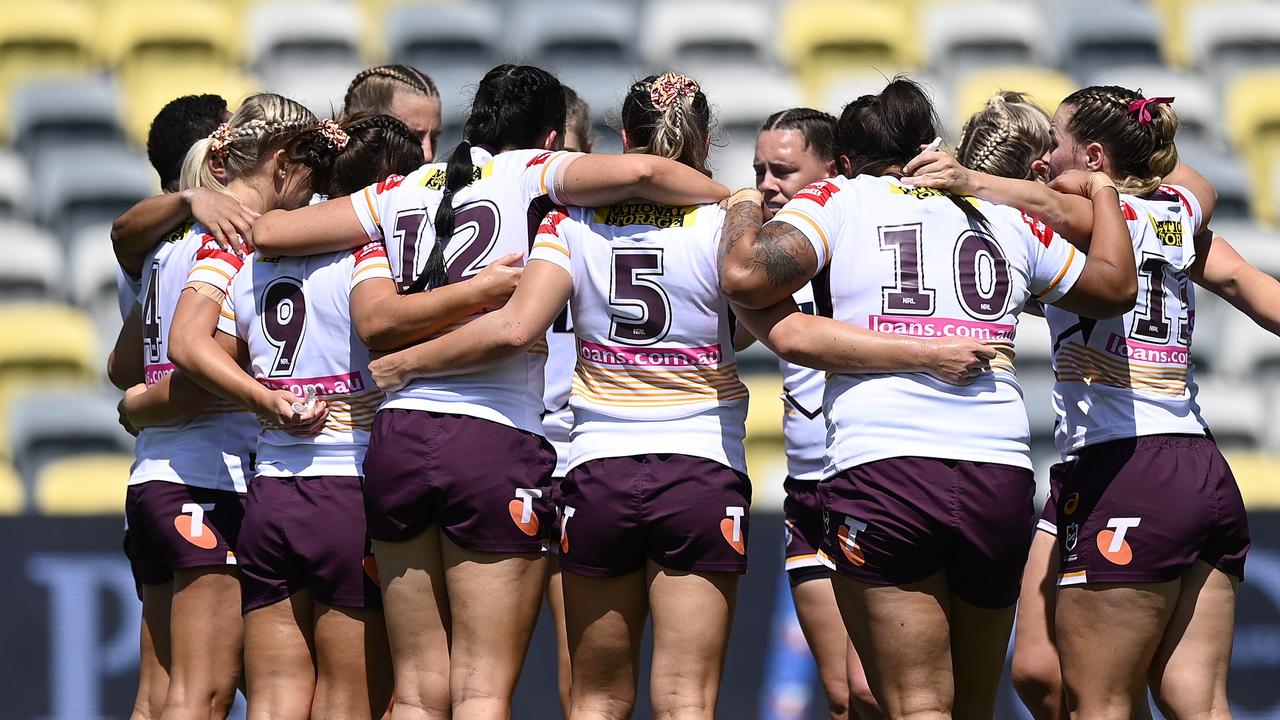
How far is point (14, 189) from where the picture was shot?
8.38m

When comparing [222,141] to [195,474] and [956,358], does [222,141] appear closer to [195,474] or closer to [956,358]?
[195,474]

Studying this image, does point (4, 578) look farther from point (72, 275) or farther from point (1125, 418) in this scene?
point (1125, 418)

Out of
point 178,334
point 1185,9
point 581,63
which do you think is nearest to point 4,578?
point 178,334

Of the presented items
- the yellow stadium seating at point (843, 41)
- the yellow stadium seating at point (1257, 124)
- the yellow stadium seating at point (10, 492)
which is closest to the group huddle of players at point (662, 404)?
the yellow stadium seating at point (10, 492)

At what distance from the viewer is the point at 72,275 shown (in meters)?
8.02

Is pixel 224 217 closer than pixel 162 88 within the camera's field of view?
Yes

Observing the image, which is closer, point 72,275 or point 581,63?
point 72,275

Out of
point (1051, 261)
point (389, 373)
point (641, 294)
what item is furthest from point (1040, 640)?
point (389, 373)

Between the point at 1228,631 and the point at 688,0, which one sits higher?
the point at 688,0

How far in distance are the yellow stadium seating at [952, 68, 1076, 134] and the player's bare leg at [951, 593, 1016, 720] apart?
5883 mm

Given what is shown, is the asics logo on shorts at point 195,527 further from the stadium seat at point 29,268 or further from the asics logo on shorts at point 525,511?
the stadium seat at point 29,268

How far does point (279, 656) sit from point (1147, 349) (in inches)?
98.4

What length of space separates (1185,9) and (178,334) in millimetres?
8013

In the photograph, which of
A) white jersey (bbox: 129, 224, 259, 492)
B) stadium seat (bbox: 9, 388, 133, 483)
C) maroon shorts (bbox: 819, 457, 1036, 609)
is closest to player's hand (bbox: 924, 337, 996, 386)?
maroon shorts (bbox: 819, 457, 1036, 609)
